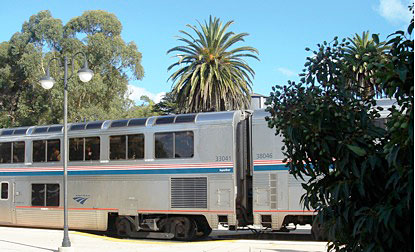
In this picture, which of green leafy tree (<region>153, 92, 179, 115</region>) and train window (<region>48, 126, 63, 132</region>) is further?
green leafy tree (<region>153, 92, 179, 115</region>)

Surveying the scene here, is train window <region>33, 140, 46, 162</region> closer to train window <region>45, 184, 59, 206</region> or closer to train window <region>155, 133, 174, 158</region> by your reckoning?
train window <region>45, 184, 59, 206</region>

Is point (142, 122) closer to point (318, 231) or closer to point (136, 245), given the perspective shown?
point (136, 245)

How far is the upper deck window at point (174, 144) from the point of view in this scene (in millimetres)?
16672

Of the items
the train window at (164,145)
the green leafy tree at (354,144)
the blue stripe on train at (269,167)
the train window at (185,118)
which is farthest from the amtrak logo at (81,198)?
the green leafy tree at (354,144)

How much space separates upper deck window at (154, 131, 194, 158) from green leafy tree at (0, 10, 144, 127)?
764 inches

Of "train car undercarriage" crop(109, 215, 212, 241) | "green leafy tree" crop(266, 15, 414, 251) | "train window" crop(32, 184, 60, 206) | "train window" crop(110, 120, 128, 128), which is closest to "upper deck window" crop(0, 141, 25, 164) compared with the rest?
"train window" crop(32, 184, 60, 206)

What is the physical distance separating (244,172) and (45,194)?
8.12 metres

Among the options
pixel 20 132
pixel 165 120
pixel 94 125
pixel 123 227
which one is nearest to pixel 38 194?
pixel 20 132

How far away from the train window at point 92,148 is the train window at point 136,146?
1.42m

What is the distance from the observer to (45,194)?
19469 mm

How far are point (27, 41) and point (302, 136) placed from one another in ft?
121

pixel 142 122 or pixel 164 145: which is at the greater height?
pixel 142 122

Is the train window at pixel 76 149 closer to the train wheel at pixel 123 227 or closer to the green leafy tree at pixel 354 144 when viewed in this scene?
the train wheel at pixel 123 227

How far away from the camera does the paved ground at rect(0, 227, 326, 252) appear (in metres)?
14.1
